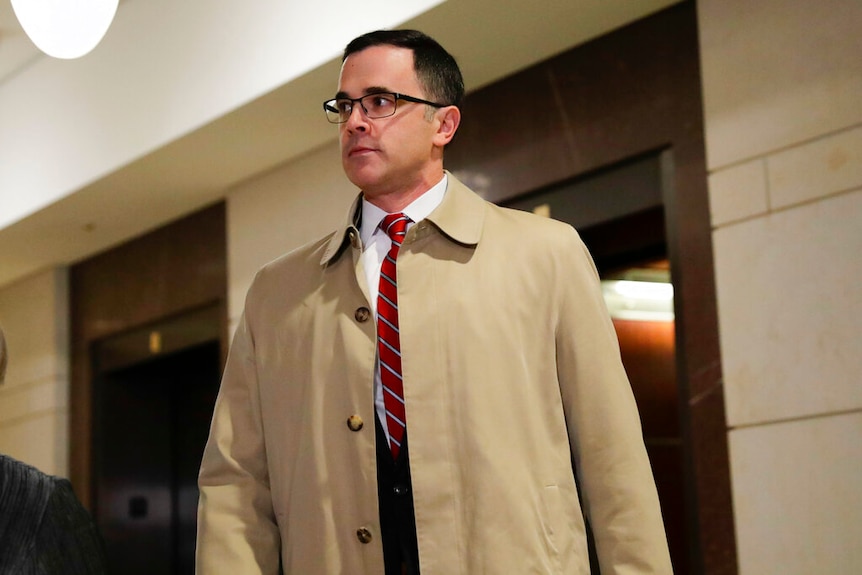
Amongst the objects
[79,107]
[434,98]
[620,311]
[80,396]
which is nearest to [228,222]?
[79,107]

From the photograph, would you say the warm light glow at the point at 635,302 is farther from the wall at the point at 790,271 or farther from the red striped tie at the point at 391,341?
the red striped tie at the point at 391,341

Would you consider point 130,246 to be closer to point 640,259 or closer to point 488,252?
point 640,259

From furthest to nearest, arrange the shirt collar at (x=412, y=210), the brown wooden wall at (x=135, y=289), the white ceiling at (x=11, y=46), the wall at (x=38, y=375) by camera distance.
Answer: the wall at (x=38, y=375) → the brown wooden wall at (x=135, y=289) → the white ceiling at (x=11, y=46) → the shirt collar at (x=412, y=210)

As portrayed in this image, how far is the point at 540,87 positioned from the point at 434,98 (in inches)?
97.7

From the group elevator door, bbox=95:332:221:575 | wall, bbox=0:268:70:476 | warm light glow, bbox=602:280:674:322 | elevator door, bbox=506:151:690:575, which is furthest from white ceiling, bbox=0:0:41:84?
warm light glow, bbox=602:280:674:322

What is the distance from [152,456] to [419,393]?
5.73m

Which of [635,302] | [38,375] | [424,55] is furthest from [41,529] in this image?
[38,375]

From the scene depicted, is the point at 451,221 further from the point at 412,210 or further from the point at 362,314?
the point at 362,314

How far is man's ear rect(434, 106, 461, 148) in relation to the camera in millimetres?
2086

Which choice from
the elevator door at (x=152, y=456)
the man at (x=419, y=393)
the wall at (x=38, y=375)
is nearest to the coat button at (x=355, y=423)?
the man at (x=419, y=393)

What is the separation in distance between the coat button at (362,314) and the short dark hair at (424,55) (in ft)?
1.27

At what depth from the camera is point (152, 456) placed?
24.0 ft

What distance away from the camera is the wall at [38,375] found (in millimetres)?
7348

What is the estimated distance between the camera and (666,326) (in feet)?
16.3
